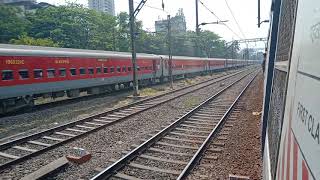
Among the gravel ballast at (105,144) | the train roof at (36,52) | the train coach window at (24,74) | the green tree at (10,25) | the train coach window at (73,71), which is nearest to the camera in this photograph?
the gravel ballast at (105,144)

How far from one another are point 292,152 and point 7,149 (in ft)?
29.2

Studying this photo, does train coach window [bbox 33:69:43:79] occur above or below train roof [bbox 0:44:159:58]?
below

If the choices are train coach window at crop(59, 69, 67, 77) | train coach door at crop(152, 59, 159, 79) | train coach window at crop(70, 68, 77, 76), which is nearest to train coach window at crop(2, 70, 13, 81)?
train coach window at crop(59, 69, 67, 77)

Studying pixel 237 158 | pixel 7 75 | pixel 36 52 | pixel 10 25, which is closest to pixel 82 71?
pixel 36 52

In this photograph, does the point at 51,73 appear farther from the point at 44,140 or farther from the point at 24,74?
the point at 44,140

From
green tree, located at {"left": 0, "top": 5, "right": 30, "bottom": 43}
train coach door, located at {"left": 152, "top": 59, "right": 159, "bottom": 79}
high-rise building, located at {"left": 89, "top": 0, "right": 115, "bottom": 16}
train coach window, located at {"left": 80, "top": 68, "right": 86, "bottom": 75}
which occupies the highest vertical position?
high-rise building, located at {"left": 89, "top": 0, "right": 115, "bottom": 16}

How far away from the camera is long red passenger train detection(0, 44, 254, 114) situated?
14.5 meters

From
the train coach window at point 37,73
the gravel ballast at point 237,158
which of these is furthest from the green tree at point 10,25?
the gravel ballast at point 237,158

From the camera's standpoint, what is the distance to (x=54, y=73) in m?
17.3

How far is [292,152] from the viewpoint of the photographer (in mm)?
1355

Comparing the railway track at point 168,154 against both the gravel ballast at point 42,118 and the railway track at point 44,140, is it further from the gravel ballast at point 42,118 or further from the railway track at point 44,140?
the gravel ballast at point 42,118

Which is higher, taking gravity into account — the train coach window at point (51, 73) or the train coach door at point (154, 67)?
the train coach window at point (51, 73)

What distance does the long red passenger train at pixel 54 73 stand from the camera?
47.5 feet

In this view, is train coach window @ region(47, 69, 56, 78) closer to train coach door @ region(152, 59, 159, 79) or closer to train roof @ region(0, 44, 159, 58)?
train roof @ region(0, 44, 159, 58)
